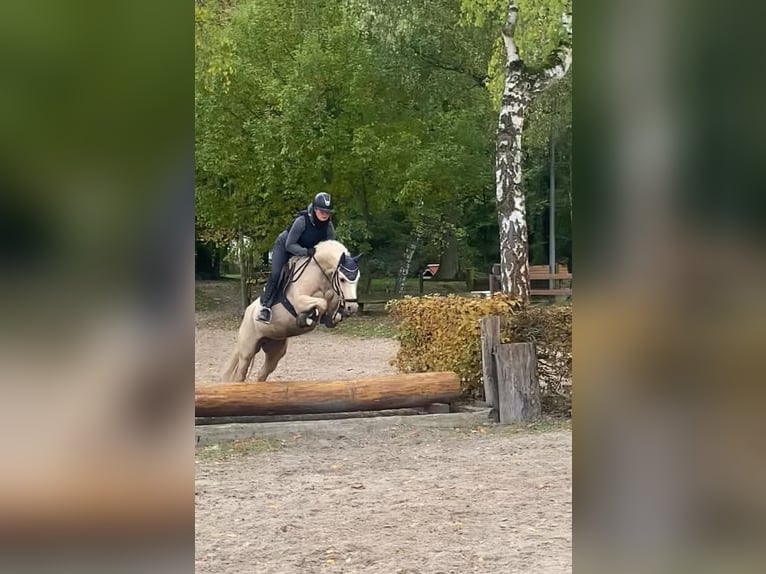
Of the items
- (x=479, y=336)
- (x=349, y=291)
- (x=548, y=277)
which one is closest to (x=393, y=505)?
(x=479, y=336)

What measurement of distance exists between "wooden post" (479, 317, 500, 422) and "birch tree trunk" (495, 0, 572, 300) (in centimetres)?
246

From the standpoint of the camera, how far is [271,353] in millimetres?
7770

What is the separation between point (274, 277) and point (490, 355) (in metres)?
2.12

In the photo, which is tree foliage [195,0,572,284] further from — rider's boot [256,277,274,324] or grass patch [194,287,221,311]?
rider's boot [256,277,274,324]

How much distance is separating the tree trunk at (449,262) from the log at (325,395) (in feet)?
33.0

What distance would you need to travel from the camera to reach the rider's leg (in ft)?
24.0

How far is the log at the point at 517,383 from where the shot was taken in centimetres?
667

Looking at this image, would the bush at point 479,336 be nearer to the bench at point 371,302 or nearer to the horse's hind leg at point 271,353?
the horse's hind leg at point 271,353

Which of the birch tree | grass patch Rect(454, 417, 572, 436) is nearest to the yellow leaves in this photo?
grass patch Rect(454, 417, 572, 436)
